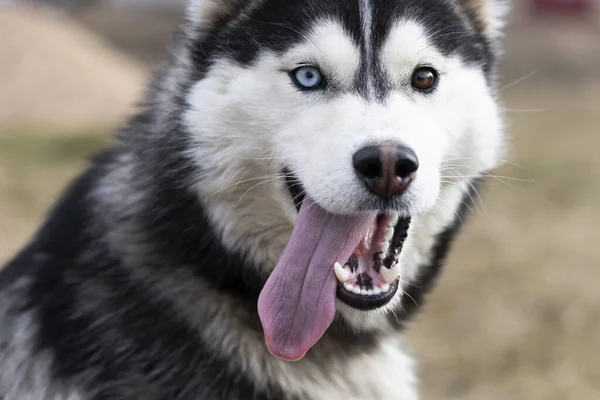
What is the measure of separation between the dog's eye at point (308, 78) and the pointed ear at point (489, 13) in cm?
70

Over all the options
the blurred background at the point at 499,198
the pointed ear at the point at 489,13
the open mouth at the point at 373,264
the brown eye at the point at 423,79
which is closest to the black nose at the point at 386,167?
the open mouth at the point at 373,264

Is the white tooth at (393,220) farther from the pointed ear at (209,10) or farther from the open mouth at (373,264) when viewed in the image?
the pointed ear at (209,10)

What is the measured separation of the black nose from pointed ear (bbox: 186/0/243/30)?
0.72 metres

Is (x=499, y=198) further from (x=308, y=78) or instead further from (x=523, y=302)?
(x=308, y=78)

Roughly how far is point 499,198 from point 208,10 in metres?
4.97

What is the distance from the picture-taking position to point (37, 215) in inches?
249

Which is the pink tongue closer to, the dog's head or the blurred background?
the dog's head

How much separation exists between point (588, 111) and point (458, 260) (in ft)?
21.0

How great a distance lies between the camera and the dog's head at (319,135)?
7.44 ft

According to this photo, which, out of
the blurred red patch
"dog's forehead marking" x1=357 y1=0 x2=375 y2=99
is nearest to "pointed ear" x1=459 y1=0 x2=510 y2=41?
"dog's forehead marking" x1=357 y1=0 x2=375 y2=99

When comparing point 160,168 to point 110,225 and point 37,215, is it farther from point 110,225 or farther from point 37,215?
point 37,215

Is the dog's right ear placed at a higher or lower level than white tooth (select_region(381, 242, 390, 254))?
higher

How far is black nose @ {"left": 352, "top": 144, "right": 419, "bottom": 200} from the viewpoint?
213cm

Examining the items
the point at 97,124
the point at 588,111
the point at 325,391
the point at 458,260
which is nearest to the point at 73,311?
the point at 325,391
